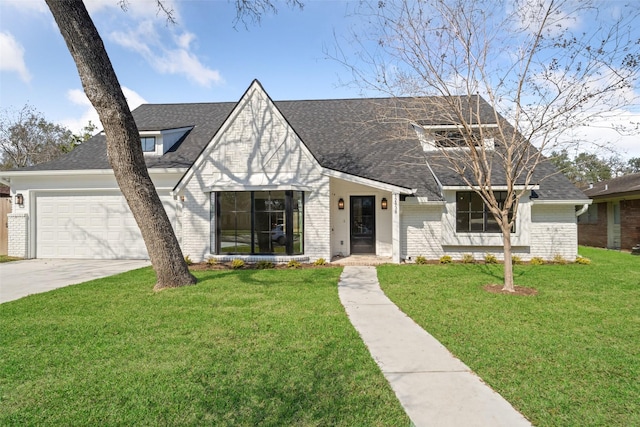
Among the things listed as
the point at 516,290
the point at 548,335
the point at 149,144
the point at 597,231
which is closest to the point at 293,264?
the point at 516,290

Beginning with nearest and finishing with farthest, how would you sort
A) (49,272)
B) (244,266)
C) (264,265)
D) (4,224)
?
(49,272), (264,265), (244,266), (4,224)

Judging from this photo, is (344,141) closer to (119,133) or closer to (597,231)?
(119,133)

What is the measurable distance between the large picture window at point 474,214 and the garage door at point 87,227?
10.6 meters

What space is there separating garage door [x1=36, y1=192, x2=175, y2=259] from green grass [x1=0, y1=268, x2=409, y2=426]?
20.8 feet

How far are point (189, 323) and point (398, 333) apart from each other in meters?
3.35

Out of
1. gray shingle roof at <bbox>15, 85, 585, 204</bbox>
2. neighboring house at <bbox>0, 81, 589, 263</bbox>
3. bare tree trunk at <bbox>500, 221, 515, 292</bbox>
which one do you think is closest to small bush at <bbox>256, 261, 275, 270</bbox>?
neighboring house at <bbox>0, 81, 589, 263</bbox>

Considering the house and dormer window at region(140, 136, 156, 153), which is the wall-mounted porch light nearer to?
dormer window at region(140, 136, 156, 153)

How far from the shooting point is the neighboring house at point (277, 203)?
11.6 meters

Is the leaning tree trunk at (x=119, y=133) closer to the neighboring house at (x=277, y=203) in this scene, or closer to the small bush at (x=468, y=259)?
the neighboring house at (x=277, y=203)

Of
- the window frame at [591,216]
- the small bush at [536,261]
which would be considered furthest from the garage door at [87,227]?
the window frame at [591,216]

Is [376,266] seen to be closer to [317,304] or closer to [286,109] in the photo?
[317,304]

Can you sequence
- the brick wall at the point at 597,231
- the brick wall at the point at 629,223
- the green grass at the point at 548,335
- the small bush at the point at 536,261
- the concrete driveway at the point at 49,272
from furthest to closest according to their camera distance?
the brick wall at the point at 597,231 → the brick wall at the point at 629,223 → the small bush at the point at 536,261 → the concrete driveway at the point at 49,272 → the green grass at the point at 548,335

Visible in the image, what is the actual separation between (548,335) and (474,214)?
760cm

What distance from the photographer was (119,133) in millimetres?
7508
